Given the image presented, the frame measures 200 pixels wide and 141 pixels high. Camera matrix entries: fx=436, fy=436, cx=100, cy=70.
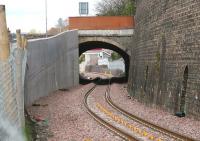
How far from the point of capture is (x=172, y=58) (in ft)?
63.7

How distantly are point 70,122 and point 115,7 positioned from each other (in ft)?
176

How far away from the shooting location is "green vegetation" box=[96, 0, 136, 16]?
56.3 meters

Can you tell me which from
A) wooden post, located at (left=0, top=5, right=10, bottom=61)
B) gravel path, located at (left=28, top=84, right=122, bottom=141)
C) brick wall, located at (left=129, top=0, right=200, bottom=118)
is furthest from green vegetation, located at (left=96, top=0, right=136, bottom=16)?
wooden post, located at (left=0, top=5, right=10, bottom=61)

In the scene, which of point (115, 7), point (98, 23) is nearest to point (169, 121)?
point (98, 23)

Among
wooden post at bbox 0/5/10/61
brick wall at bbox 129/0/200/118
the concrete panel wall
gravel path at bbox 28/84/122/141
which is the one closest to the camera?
wooden post at bbox 0/5/10/61

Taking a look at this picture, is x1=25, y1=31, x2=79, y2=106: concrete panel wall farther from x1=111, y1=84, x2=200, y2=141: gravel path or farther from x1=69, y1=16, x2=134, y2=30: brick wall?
x1=111, y1=84, x2=200, y2=141: gravel path

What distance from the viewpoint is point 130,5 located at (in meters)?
56.1

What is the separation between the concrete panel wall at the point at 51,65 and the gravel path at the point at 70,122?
1185 millimetres

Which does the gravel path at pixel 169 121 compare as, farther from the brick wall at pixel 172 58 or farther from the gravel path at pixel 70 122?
the gravel path at pixel 70 122

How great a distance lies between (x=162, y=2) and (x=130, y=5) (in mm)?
34220

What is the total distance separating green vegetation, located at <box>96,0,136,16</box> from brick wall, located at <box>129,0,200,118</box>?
99.1 feet

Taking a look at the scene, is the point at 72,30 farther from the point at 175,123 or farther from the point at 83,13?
the point at 175,123

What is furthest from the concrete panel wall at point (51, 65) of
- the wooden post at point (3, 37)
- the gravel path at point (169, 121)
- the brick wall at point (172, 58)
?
the wooden post at point (3, 37)

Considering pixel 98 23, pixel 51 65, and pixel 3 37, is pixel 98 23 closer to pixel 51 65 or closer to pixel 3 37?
pixel 51 65
